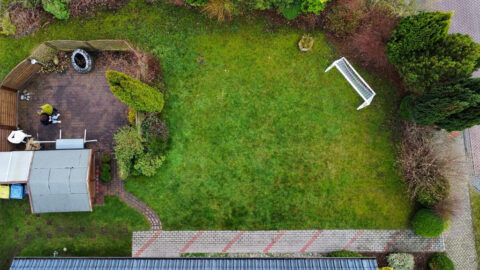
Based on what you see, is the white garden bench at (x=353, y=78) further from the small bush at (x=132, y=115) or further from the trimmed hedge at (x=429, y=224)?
the small bush at (x=132, y=115)

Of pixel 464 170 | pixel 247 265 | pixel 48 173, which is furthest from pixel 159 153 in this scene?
pixel 464 170

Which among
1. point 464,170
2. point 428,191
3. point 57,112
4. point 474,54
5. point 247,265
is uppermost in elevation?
point 474,54

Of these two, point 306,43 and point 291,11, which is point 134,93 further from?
point 306,43

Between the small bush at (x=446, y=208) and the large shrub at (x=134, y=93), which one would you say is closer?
the large shrub at (x=134, y=93)

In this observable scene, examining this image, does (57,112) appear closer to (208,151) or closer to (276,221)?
(208,151)

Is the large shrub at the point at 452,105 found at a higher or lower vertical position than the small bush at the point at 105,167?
higher

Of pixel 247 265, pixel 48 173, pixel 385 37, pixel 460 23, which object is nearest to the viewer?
pixel 247 265

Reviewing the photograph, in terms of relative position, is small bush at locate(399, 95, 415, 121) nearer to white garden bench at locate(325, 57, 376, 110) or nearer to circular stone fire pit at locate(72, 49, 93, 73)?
white garden bench at locate(325, 57, 376, 110)

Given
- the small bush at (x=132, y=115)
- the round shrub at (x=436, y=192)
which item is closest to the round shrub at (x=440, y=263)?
the round shrub at (x=436, y=192)
